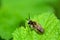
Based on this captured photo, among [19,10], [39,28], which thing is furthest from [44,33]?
[19,10]

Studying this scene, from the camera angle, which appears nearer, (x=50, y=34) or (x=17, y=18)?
(x=50, y=34)

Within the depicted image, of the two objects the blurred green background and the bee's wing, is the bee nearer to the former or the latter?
the bee's wing

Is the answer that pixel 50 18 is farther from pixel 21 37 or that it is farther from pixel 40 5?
pixel 40 5

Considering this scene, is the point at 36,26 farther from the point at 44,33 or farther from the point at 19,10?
the point at 19,10

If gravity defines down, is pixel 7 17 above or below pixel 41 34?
above

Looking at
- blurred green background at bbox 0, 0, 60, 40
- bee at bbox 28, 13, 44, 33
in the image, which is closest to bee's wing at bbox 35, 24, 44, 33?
bee at bbox 28, 13, 44, 33

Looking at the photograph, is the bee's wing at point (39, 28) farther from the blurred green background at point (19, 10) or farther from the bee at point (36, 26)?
the blurred green background at point (19, 10)

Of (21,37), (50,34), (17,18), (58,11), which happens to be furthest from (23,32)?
→ (58,11)

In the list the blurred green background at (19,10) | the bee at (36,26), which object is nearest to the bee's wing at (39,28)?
the bee at (36,26)
